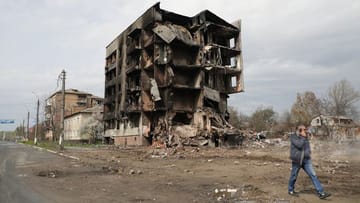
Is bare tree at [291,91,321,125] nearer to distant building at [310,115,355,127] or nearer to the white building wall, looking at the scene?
Answer: distant building at [310,115,355,127]

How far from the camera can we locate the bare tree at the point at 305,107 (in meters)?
77.5

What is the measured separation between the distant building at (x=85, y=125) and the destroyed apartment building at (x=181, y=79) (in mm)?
23292

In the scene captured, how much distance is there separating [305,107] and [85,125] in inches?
1905

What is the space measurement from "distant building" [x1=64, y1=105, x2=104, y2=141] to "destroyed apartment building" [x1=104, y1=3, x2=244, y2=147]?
917 inches

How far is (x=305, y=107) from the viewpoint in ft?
266

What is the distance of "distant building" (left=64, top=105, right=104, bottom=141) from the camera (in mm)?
71688

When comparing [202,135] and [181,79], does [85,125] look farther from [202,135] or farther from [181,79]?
[202,135]

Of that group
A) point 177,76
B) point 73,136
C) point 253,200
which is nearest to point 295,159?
point 253,200

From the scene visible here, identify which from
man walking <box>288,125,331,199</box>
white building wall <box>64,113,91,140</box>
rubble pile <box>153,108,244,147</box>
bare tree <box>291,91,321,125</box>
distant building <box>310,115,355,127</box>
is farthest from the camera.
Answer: white building wall <box>64,113,91,140</box>

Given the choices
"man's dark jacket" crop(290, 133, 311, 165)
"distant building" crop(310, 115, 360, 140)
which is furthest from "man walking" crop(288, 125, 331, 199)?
"distant building" crop(310, 115, 360, 140)

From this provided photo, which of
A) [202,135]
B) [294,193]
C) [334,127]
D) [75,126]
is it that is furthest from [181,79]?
[75,126]

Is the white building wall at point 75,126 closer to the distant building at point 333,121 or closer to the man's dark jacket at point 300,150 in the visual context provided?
the distant building at point 333,121

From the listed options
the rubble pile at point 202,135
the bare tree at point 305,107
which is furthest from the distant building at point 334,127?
the rubble pile at point 202,135

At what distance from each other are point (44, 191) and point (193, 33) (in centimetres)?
3537
